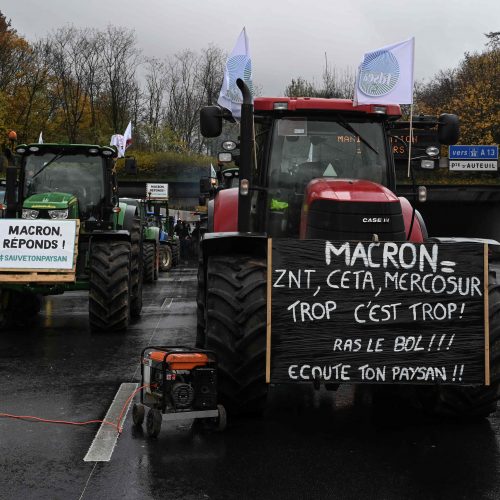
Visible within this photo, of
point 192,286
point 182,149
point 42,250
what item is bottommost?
point 192,286

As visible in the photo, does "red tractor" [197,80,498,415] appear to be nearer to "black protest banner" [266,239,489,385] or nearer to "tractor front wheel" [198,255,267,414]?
"tractor front wheel" [198,255,267,414]

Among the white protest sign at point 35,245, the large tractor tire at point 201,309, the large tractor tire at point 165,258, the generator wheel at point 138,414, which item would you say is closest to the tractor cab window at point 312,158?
the large tractor tire at point 201,309

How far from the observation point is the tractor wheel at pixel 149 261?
21641 millimetres

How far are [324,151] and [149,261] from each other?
14.5 m

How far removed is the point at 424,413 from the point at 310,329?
4.79 ft

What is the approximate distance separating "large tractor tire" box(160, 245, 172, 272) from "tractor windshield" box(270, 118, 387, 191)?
21.3 m

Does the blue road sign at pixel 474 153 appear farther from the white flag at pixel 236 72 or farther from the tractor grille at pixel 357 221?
the tractor grille at pixel 357 221

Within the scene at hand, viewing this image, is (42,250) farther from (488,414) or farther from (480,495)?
(480,495)

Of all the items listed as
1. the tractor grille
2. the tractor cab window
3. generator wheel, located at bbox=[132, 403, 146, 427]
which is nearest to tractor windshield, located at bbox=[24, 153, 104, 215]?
the tractor cab window

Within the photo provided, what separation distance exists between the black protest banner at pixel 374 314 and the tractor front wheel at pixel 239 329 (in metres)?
0.11

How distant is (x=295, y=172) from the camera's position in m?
7.66

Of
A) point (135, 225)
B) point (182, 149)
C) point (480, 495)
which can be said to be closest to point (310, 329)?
point (480, 495)

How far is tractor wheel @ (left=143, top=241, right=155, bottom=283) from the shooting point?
71.0 feet

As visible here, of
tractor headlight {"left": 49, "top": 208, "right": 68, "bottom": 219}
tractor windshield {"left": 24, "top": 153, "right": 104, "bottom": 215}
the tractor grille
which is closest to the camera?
the tractor grille
